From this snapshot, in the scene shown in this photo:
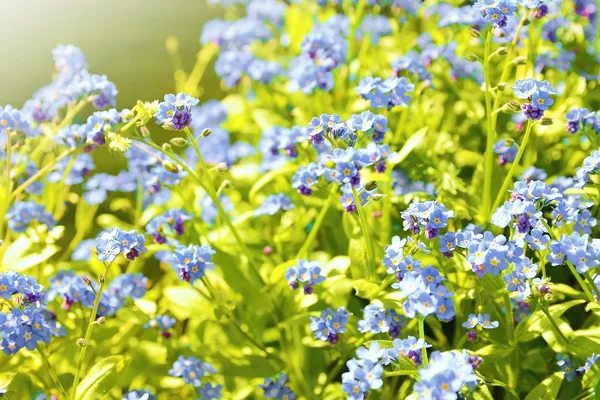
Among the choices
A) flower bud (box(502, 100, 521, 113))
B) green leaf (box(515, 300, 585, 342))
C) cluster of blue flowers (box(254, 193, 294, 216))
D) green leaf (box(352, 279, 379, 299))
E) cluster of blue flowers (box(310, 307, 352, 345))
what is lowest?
green leaf (box(515, 300, 585, 342))

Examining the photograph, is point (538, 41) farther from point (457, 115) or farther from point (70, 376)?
point (70, 376)

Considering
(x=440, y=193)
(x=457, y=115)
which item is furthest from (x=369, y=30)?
(x=440, y=193)

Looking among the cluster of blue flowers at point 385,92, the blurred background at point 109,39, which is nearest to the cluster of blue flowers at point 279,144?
the cluster of blue flowers at point 385,92

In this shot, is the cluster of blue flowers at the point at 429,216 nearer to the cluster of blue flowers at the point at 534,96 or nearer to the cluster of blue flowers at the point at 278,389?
the cluster of blue flowers at the point at 534,96

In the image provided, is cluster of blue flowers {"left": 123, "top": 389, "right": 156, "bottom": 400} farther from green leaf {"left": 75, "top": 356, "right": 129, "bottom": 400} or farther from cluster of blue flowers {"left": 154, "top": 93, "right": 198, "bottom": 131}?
cluster of blue flowers {"left": 154, "top": 93, "right": 198, "bottom": 131}

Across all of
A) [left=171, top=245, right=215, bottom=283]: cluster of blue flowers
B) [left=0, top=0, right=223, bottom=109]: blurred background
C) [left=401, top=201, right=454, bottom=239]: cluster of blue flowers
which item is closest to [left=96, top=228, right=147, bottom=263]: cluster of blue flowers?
[left=171, top=245, right=215, bottom=283]: cluster of blue flowers
